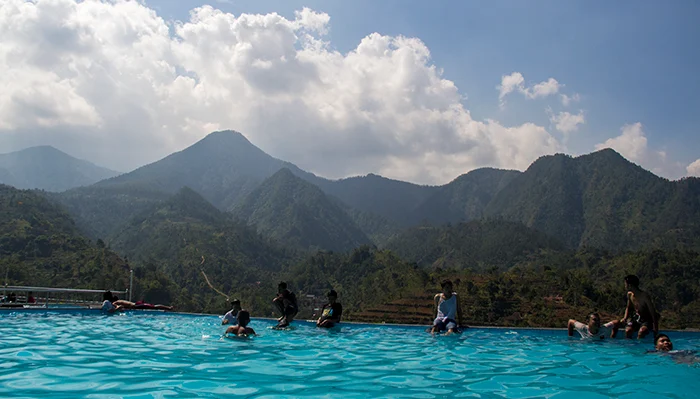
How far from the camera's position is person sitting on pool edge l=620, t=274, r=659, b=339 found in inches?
382

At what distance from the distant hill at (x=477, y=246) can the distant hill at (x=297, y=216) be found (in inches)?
1357

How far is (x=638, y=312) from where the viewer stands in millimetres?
10055

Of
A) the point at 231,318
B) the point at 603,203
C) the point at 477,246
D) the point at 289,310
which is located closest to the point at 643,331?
the point at 289,310

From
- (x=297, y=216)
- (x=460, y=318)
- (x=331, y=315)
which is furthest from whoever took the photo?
(x=297, y=216)

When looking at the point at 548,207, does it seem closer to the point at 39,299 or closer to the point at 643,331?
the point at 39,299

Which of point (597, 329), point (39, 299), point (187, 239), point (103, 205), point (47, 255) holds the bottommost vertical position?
point (39, 299)

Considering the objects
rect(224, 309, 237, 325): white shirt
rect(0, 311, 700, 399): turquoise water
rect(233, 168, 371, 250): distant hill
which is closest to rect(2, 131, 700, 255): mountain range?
rect(233, 168, 371, 250): distant hill

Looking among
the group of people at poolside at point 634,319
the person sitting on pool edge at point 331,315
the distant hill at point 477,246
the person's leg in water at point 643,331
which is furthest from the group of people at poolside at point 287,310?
the distant hill at point 477,246

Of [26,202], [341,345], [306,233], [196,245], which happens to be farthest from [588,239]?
[341,345]

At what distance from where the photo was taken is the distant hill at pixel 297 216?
165 m

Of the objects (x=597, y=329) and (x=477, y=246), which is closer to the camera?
(x=597, y=329)

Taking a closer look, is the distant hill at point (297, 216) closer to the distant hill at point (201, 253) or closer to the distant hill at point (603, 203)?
the distant hill at point (201, 253)

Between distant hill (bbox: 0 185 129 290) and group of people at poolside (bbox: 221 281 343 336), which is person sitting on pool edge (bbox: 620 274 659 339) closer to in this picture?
group of people at poolside (bbox: 221 281 343 336)

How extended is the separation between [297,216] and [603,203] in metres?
94.0
